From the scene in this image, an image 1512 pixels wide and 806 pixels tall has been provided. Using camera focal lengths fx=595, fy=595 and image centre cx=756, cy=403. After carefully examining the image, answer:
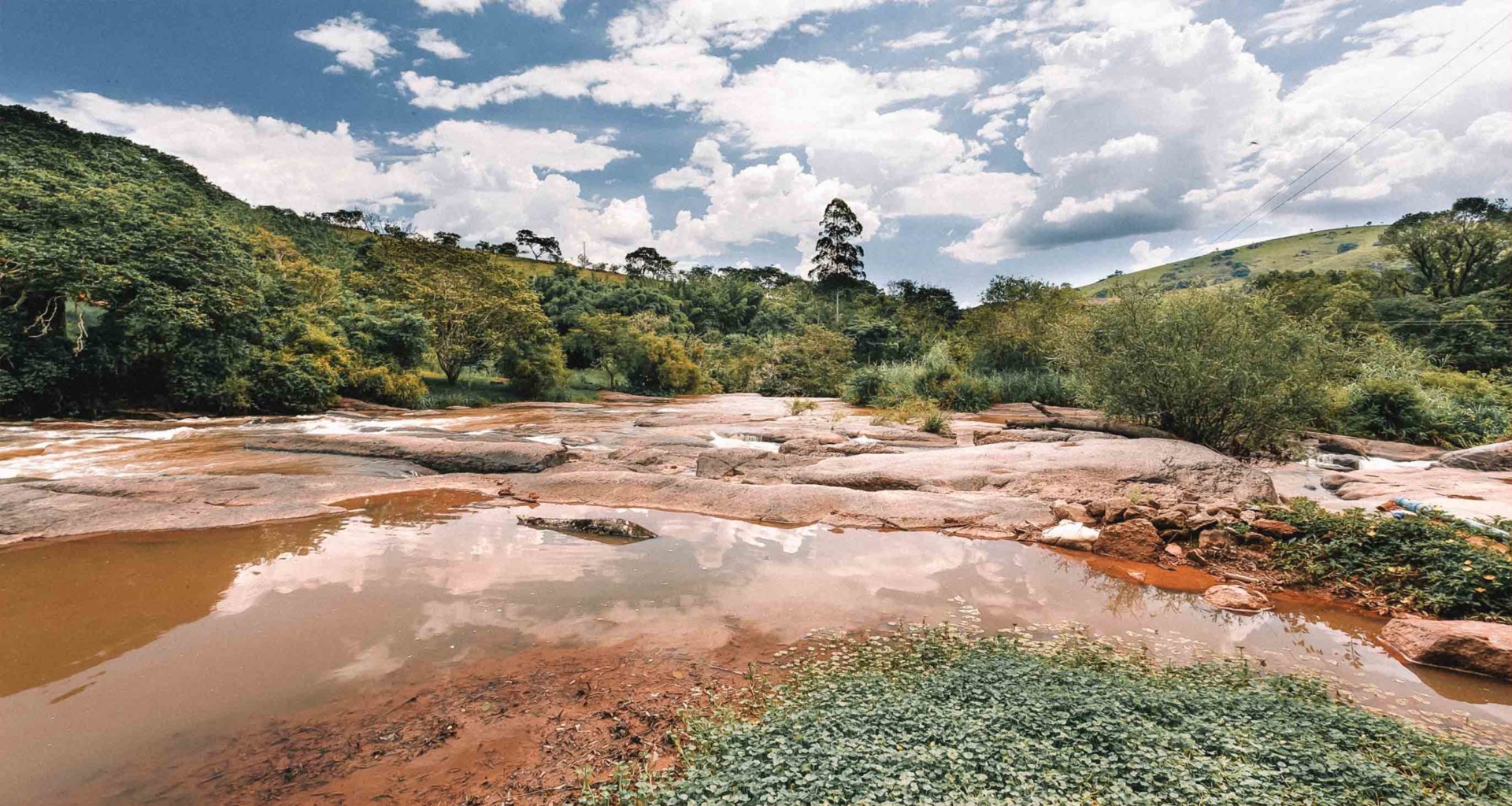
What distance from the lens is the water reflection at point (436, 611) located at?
450 centimetres

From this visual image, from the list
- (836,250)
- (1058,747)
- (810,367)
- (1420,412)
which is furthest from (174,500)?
(836,250)

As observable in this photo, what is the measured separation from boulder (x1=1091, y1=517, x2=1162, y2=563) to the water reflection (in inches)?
23.1

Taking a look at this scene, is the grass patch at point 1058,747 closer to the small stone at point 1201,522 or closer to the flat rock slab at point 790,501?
the small stone at point 1201,522

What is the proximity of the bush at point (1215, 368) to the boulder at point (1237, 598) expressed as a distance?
24.5 ft

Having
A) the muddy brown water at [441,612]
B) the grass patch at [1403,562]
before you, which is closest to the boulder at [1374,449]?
the grass patch at [1403,562]

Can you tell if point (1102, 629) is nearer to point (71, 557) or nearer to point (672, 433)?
point (71, 557)

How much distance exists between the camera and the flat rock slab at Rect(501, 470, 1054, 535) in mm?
9758

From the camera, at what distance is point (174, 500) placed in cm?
1000

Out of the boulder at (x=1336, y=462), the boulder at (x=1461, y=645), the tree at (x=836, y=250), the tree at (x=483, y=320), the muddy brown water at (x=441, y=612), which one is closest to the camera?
the muddy brown water at (x=441, y=612)

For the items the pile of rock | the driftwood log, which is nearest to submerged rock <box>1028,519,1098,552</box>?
the pile of rock

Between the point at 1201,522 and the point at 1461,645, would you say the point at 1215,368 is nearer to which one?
the point at 1201,522

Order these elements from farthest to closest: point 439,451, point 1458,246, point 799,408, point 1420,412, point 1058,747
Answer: point 1458,246 < point 799,408 < point 1420,412 < point 439,451 < point 1058,747

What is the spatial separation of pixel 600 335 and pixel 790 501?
38.3 metres

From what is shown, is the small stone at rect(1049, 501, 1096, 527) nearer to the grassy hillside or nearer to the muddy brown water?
the muddy brown water
